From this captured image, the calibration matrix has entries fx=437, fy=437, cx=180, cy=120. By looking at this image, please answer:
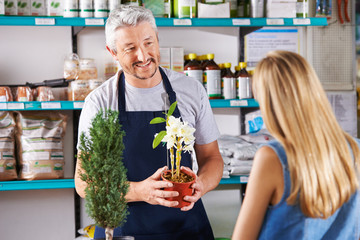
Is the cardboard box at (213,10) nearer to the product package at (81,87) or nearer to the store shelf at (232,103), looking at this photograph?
the store shelf at (232,103)

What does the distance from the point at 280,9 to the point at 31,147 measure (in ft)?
6.33

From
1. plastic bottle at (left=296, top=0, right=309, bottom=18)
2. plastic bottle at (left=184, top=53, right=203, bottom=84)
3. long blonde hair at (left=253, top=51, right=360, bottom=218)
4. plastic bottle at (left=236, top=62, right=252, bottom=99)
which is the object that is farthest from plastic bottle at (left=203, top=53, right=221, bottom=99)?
long blonde hair at (left=253, top=51, right=360, bottom=218)

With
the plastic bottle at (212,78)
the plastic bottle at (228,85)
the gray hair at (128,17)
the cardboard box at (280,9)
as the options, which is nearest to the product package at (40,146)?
the plastic bottle at (212,78)

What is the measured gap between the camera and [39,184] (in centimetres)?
284

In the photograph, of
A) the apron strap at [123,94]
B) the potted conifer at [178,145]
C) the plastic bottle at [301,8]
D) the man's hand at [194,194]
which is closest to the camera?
the potted conifer at [178,145]

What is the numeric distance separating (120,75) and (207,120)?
0.49m

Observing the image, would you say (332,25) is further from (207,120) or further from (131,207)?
(131,207)

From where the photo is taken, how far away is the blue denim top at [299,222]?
112cm

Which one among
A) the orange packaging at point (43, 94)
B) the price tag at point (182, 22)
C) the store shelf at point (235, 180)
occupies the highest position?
the price tag at point (182, 22)

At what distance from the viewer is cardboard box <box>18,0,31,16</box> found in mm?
2877

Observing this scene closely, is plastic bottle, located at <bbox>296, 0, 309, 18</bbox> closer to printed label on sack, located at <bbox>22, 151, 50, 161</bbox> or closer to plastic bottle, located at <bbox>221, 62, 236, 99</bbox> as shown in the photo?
plastic bottle, located at <bbox>221, 62, 236, 99</bbox>

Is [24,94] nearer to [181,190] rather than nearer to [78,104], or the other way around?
[78,104]

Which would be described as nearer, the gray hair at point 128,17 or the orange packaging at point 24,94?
the gray hair at point 128,17

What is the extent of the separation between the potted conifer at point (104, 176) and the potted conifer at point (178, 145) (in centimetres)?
27
